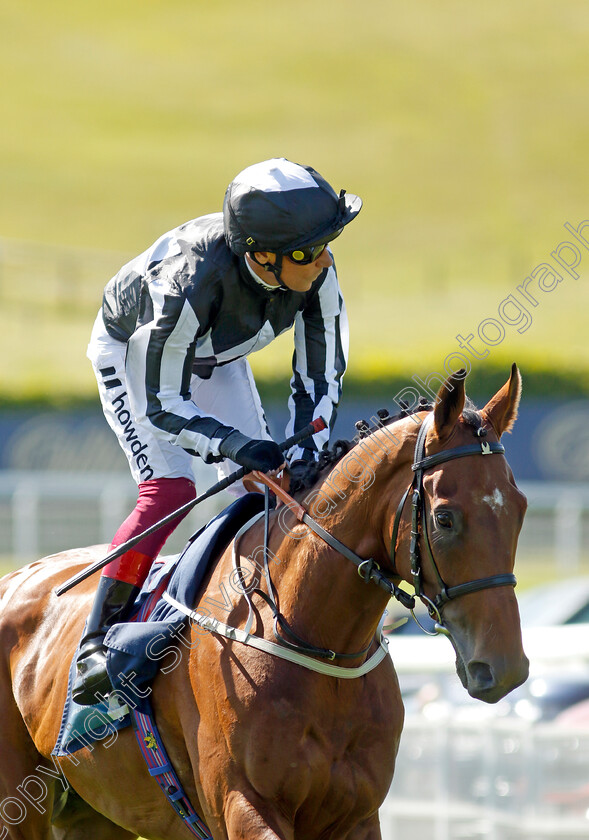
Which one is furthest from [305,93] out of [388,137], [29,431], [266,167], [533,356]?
[266,167]

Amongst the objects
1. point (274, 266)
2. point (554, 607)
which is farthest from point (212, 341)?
point (554, 607)

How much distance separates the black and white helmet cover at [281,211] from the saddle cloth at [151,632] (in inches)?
29.5

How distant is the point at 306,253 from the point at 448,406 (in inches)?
29.2

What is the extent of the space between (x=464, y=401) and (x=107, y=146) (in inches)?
1296

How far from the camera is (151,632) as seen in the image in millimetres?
3094

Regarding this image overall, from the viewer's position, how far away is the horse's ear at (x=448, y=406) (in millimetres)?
2529

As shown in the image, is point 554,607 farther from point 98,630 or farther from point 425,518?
point 425,518

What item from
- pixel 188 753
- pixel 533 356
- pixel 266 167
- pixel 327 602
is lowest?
pixel 533 356

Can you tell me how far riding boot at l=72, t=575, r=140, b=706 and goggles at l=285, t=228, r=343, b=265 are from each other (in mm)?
1087

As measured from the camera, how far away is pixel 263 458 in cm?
302

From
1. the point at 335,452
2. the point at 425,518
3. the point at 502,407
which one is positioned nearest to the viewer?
the point at 425,518

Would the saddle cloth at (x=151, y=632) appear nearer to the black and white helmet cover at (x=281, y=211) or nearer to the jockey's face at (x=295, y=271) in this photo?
the jockey's face at (x=295, y=271)

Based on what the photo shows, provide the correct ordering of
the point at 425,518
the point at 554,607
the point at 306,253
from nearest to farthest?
the point at 425,518, the point at 306,253, the point at 554,607

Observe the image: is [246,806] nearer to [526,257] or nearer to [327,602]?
[327,602]
